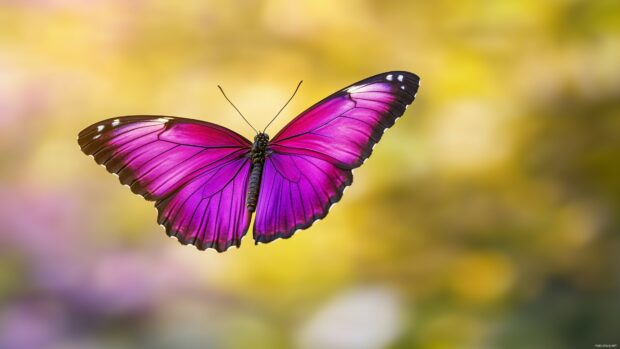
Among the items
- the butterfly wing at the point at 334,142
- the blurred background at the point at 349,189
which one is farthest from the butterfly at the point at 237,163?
→ the blurred background at the point at 349,189

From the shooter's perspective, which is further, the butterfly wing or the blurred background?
the blurred background

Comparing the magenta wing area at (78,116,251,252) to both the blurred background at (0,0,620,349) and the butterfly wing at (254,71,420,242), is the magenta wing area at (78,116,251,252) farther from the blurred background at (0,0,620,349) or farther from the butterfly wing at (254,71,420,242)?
the blurred background at (0,0,620,349)

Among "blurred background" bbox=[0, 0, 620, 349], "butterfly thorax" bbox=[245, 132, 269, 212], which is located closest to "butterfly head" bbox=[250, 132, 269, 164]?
"butterfly thorax" bbox=[245, 132, 269, 212]

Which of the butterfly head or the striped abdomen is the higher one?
the butterfly head

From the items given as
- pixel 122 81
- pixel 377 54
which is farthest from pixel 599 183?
pixel 122 81

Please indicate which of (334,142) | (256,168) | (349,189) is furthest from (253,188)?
(349,189)

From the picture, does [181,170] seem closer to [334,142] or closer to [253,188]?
[253,188]

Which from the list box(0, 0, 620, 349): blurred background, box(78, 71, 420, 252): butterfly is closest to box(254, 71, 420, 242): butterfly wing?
box(78, 71, 420, 252): butterfly

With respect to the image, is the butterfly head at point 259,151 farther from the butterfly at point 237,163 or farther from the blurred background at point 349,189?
the blurred background at point 349,189
